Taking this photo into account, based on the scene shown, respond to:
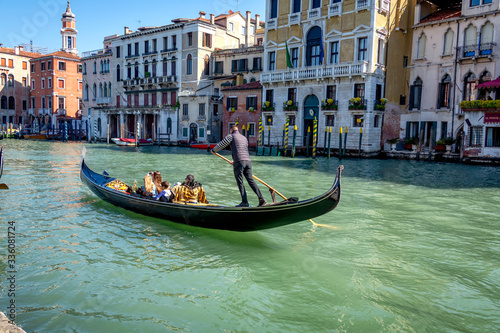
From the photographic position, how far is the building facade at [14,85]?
45.8 m

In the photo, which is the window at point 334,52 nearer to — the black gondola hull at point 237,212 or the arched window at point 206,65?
the arched window at point 206,65

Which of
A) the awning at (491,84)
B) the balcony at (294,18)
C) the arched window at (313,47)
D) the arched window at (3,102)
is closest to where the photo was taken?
the awning at (491,84)

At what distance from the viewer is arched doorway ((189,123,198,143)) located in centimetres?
3226

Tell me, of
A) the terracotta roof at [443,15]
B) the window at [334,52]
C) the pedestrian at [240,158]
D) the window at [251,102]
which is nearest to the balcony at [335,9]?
the window at [334,52]

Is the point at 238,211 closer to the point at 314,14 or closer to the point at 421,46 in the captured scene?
the point at 421,46

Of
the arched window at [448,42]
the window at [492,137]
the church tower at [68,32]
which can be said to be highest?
the church tower at [68,32]

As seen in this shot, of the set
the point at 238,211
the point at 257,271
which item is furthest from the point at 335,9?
the point at 257,271

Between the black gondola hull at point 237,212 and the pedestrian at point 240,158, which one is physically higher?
the pedestrian at point 240,158

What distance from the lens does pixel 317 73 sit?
944 inches

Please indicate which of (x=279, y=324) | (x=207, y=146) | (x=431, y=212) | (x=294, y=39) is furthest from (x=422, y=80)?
(x=279, y=324)

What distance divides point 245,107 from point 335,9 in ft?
28.6

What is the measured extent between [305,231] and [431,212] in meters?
3.21

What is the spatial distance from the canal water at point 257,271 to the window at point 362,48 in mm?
14864

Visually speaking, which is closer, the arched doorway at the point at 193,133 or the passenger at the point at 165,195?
the passenger at the point at 165,195
